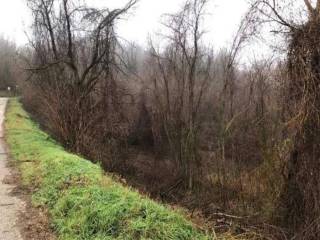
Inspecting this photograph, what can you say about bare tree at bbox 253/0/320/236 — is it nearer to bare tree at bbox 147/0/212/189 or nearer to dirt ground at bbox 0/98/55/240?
dirt ground at bbox 0/98/55/240

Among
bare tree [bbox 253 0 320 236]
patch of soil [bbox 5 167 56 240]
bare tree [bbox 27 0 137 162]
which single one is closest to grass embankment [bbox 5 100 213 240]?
patch of soil [bbox 5 167 56 240]

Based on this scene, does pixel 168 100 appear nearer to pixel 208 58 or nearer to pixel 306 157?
pixel 208 58

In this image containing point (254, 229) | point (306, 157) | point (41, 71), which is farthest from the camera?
point (41, 71)

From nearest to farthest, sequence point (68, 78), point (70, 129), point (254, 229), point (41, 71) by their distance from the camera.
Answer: point (254, 229) < point (70, 129) < point (68, 78) < point (41, 71)

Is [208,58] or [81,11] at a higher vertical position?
[81,11]

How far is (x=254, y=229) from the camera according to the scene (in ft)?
24.2

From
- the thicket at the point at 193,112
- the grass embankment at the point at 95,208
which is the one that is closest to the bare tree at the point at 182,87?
the thicket at the point at 193,112

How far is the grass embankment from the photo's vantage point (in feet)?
19.2

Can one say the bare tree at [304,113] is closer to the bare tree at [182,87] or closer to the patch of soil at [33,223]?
the patch of soil at [33,223]

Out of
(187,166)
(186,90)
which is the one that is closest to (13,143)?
(187,166)

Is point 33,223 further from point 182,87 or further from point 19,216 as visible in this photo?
point 182,87

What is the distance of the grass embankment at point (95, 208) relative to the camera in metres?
5.85

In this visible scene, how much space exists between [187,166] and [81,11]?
9579 millimetres

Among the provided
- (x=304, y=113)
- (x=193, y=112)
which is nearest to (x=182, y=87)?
(x=193, y=112)
